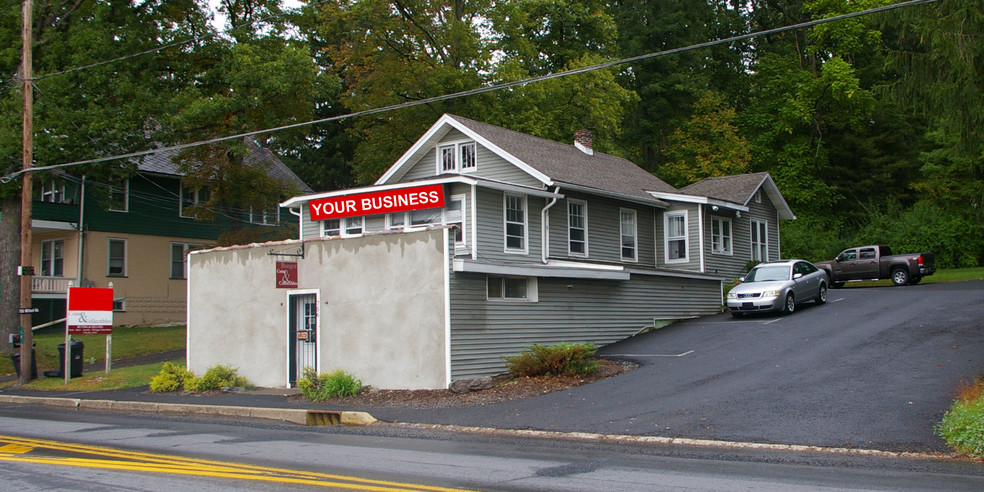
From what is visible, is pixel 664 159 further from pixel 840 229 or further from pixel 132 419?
pixel 132 419

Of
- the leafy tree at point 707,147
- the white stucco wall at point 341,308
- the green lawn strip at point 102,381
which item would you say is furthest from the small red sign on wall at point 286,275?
the leafy tree at point 707,147

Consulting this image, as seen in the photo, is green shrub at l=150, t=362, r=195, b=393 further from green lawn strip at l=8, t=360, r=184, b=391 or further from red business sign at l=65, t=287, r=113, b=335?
red business sign at l=65, t=287, r=113, b=335

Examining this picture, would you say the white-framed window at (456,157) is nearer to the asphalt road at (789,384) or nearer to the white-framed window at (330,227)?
the white-framed window at (330,227)

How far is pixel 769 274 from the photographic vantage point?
85.1 feet

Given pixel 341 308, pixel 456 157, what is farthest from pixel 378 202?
pixel 456 157

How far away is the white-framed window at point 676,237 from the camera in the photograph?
2984cm

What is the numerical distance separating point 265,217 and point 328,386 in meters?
27.5

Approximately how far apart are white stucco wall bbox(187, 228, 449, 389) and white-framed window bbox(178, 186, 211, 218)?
1810 centimetres

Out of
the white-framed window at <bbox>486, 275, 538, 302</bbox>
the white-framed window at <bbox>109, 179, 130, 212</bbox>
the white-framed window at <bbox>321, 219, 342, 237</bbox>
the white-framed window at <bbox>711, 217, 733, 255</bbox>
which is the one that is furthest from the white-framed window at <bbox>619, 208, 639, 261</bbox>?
the white-framed window at <bbox>109, 179, 130, 212</bbox>

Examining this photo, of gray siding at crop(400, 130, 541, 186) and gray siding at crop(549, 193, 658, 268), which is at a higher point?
gray siding at crop(400, 130, 541, 186)

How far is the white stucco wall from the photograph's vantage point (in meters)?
18.6

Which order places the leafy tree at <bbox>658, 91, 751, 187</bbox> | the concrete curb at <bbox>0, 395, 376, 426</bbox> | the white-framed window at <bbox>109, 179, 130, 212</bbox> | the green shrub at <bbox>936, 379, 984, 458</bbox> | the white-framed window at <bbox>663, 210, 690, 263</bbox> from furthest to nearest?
the leafy tree at <bbox>658, 91, 751, 187</bbox>
the white-framed window at <bbox>109, 179, 130, 212</bbox>
the white-framed window at <bbox>663, 210, 690, 263</bbox>
the concrete curb at <bbox>0, 395, 376, 426</bbox>
the green shrub at <bbox>936, 379, 984, 458</bbox>

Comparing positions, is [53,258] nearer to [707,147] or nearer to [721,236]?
[721,236]

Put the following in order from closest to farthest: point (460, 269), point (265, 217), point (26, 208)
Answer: point (460, 269)
point (26, 208)
point (265, 217)
